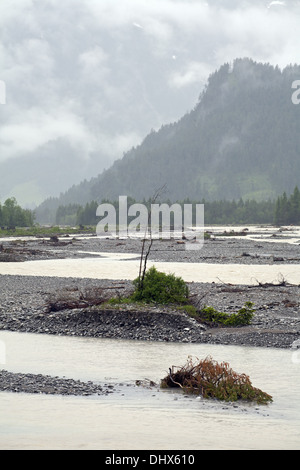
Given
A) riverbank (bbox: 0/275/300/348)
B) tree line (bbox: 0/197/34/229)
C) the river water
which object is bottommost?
the river water

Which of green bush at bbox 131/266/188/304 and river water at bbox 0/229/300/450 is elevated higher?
green bush at bbox 131/266/188/304

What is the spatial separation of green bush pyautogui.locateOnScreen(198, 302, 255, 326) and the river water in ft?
9.42

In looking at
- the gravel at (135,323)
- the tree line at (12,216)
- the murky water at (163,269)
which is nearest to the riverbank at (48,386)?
the gravel at (135,323)

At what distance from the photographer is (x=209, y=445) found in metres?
11.3

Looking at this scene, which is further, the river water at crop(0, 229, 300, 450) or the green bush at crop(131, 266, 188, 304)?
the green bush at crop(131, 266, 188, 304)

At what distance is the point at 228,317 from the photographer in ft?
78.6

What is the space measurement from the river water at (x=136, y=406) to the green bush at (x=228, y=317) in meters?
2.87

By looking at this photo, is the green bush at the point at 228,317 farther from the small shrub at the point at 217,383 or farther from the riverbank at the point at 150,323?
the small shrub at the point at 217,383

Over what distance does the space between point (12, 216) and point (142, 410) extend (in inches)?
6183

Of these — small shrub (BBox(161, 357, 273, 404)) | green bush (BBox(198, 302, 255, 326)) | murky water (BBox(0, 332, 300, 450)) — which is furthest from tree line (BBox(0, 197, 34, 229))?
small shrub (BBox(161, 357, 273, 404))

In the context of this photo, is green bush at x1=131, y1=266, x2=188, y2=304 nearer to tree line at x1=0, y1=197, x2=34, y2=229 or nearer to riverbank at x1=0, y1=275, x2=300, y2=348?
riverbank at x1=0, y1=275, x2=300, y2=348

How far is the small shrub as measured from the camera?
14508 mm

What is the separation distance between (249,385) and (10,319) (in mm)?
12473

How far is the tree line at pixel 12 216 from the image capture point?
543 ft
